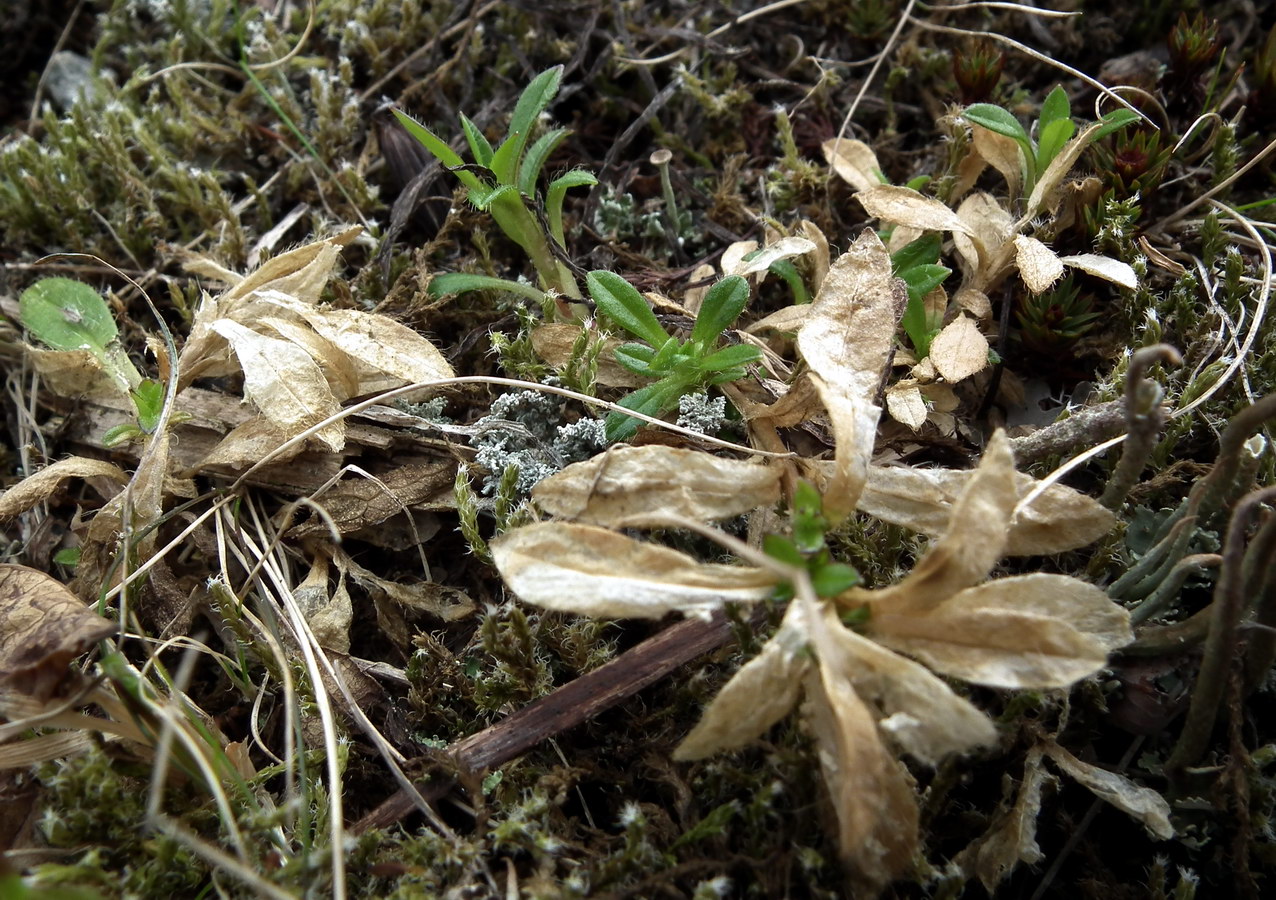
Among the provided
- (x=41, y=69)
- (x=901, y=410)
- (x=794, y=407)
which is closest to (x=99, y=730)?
(x=794, y=407)

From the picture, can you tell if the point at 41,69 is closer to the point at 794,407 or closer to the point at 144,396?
the point at 144,396

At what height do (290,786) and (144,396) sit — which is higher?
(144,396)

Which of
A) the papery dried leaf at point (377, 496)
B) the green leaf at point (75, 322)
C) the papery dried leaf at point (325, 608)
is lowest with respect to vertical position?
the papery dried leaf at point (325, 608)

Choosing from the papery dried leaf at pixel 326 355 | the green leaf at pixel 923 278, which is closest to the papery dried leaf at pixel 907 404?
the green leaf at pixel 923 278

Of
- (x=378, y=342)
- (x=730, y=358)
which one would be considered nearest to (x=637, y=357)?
(x=730, y=358)

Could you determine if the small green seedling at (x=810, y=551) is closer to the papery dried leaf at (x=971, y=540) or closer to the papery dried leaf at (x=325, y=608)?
the papery dried leaf at (x=971, y=540)

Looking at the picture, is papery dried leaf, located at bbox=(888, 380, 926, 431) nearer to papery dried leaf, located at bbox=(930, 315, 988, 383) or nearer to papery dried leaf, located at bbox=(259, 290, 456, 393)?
papery dried leaf, located at bbox=(930, 315, 988, 383)

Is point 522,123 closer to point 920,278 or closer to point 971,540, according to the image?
point 920,278
